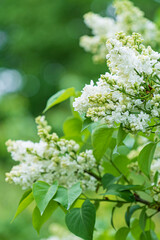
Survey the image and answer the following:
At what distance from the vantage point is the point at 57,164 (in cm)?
85

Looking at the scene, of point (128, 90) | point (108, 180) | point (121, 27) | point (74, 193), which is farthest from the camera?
point (121, 27)

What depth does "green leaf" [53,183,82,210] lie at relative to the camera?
0.71 metres

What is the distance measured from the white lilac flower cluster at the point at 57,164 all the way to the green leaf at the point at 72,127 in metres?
0.11

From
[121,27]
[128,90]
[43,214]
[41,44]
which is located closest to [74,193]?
[43,214]

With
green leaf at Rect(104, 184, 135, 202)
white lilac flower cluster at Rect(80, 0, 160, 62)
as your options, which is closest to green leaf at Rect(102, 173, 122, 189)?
green leaf at Rect(104, 184, 135, 202)

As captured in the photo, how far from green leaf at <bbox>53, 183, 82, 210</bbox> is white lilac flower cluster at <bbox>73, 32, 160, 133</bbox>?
0.18m

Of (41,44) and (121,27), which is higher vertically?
(41,44)

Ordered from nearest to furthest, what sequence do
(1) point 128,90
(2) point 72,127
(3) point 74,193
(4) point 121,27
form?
(1) point 128,90, (3) point 74,193, (2) point 72,127, (4) point 121,27

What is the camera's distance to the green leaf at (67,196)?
712 mm

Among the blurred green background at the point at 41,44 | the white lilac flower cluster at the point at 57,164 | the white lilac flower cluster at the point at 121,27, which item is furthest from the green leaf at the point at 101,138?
the blurred green background at the point at 41,44

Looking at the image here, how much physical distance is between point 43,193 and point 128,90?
0.29 meters

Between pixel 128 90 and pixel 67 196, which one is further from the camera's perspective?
pixel 67 196

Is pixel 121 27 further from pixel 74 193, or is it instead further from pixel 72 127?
pixel 74 193

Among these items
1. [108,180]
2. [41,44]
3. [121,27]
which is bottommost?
[108,180]
